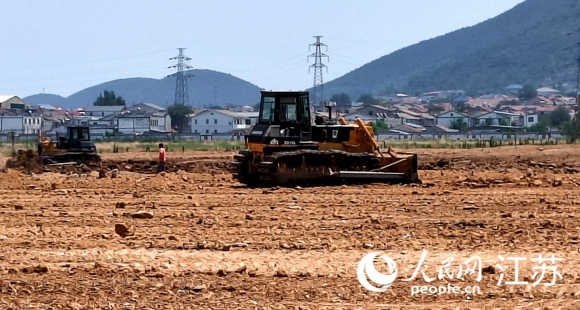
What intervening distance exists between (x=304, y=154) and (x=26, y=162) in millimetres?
17068

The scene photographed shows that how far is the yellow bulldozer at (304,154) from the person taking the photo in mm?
22703

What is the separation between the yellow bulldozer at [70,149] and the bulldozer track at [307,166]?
15368 millimetres

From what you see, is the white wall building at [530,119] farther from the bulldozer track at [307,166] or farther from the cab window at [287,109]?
the cab window at [287,109]

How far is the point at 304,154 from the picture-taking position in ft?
74.1

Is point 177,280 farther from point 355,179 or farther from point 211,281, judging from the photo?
point 355,179

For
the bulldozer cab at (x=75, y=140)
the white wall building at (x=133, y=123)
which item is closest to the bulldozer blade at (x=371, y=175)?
the bulldozer cab at (x=75, y=140)

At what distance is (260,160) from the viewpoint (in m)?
23.1

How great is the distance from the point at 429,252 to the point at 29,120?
386ft

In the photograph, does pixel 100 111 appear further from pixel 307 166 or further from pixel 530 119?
pixel 307 166

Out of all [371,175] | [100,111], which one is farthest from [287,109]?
[100,111]

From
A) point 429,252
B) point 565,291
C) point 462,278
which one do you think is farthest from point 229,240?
point 565,291

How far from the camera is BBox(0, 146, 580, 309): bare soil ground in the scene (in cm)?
984

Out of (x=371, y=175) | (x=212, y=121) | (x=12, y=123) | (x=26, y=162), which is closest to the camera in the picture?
(x=371, y=175)

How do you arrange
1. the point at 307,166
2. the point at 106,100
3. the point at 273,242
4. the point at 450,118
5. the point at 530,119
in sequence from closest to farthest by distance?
the point at 273,242 < the point at 307,166 < the point at 450,118 < the point at 530,119 < the point at 106,100
